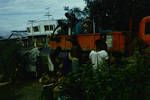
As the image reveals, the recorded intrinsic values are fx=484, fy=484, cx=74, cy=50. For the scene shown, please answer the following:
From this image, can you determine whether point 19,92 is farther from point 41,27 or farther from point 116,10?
point 41,27

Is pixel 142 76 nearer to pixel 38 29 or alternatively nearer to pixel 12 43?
pixel 12 43

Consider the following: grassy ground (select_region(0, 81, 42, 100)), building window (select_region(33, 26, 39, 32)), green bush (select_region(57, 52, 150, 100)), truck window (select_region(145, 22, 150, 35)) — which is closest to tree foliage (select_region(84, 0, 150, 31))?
grassy ground (select_region(0, 81, 42, 100))

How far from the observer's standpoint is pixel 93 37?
16469 millimetres

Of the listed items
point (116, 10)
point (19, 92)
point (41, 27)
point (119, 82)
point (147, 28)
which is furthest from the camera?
point (41, 27)

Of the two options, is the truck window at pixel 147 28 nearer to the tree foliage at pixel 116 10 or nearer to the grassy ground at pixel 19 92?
the grassy ground at pixel 19 92

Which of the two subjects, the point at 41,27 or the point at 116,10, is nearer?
the point at 116,10

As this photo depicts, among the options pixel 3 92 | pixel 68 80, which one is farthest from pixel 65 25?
pixel 68 80

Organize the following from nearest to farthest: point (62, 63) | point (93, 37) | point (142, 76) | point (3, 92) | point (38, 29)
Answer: point (142, 76), point (62, 63), point (3, 92), point (93, 37), point (38, 29)

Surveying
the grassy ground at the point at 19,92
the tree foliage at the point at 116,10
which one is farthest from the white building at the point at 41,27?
the grassy ground at the point at 19,92

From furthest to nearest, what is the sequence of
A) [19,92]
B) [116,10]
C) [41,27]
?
[41,27] < [116,10] < [19,92]

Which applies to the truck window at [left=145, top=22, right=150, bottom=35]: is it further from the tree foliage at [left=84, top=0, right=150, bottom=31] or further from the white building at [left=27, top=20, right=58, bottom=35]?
the white building at [left=27, top=20, right=58, bottom=35]

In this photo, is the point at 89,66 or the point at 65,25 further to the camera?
the point at 65,25

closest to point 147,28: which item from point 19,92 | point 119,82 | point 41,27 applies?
point 19,92

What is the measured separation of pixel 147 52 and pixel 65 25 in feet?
40.2
